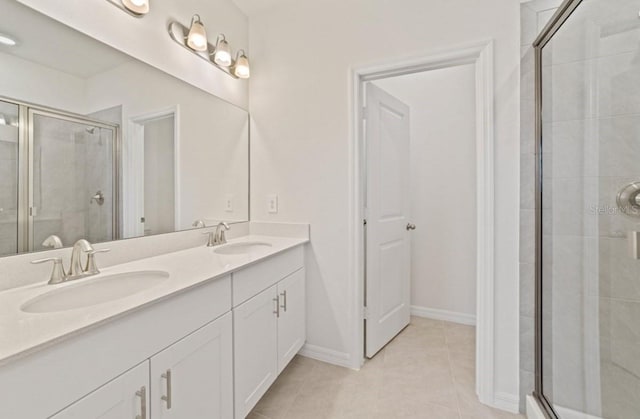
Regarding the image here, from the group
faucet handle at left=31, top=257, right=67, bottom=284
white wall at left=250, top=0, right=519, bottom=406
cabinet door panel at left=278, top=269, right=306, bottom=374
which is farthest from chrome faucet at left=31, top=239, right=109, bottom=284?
white wall at left=250, top=0, right=519, bottom=406

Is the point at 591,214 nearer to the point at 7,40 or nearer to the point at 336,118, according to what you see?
the point at 336,118

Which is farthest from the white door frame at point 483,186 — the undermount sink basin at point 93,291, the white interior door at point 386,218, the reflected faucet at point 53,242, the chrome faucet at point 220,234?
the reflected faucet at point 53,242

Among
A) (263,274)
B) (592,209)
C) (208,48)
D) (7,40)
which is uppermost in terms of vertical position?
(208,48)

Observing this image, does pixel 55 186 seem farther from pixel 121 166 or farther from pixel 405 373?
pixel 405 373

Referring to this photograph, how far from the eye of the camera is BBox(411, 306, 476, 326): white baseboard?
2.52m

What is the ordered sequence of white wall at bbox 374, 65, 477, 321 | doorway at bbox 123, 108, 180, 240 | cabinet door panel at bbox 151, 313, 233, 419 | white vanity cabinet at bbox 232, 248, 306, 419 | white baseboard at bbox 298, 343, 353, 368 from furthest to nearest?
white wall at bbox 374, 65, 477, 321
white baseboard at bbox 298, 343, 353, 368
doorway at bbox 123, 108, 180, 240
white vanity cabinet at bbox 232, 248, 306, 419
cabinet door panel at bbox 151, 313, 233, 419

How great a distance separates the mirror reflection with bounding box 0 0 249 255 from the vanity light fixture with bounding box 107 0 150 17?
207mm

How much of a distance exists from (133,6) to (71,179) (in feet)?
2.77

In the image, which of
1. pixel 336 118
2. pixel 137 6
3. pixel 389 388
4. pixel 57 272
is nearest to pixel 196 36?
pixel 137 6

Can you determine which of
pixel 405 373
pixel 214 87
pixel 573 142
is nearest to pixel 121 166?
pixel 214 87

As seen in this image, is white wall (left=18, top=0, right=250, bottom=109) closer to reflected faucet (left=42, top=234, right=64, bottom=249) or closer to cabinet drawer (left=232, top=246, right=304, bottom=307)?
reflected faucet (left=42, top=234, right=64, bottom=249)

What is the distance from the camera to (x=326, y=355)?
1.94 metres

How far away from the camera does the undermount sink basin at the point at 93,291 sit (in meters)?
0.92

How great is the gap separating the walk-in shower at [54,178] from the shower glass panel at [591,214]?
206 cm
